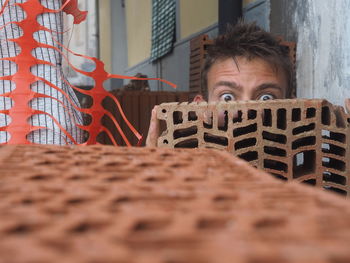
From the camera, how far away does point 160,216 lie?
0.82ft

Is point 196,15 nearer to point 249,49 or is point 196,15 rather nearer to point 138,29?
point 249,49

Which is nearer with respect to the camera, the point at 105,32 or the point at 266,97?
the point at 266,97

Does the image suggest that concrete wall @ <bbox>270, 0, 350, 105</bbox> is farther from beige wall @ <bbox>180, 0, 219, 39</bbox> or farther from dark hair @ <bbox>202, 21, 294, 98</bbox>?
beige wall @ <bbox>180, 0, 219, 39</bbox>

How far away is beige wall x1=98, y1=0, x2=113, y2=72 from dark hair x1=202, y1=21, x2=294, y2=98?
646cm

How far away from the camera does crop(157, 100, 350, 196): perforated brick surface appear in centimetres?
70

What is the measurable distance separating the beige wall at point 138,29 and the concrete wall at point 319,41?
362cm

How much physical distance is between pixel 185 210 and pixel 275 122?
0.47 metres

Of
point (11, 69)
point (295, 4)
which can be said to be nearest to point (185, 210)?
point (11, 69)

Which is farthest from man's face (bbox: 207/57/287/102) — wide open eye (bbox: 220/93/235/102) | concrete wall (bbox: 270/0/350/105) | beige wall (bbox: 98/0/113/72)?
beige wall (bbox: 98/0/113/72)

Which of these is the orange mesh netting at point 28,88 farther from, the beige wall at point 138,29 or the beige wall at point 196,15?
the beige wall at point 138,29

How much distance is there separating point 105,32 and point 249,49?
708 cm

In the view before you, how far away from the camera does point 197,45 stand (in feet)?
7.31

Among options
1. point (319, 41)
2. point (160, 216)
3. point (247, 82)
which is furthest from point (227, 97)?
point (319, 41)

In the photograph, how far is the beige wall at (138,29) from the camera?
588 centimetres
